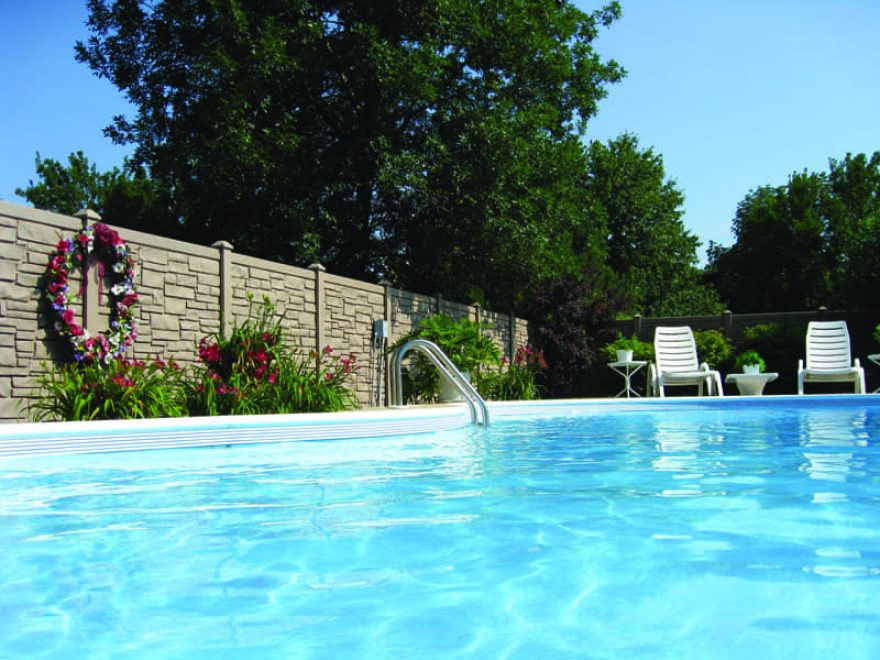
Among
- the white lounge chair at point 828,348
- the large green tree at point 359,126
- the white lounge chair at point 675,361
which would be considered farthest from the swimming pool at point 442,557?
the white lounge chair at point 828,348

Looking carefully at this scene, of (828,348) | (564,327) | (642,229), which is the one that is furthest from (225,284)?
(642,229)

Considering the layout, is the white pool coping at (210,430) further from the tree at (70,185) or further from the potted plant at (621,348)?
the tree at (70,185)

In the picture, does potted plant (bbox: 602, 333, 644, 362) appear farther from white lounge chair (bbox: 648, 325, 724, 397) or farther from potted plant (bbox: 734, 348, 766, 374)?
potted plant (bbox: 734, 348, 766, 374)

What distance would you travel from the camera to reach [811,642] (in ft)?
6.09

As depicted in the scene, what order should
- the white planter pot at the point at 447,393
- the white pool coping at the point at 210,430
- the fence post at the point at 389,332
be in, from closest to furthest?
the white pool coping at the point at 210,430 < the white planter pot at the point at 447,393 < the fence post at the point at 389,332

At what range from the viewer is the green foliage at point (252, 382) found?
7.04 metres

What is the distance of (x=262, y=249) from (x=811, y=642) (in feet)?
42.5

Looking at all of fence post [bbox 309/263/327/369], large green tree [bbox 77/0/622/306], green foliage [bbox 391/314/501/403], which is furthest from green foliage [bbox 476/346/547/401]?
fence post [bbox 309/263/327/369]

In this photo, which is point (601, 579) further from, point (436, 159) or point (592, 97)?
point (592, 97)

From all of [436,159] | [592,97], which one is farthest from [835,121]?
[436,159]

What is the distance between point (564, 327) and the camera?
16.4m

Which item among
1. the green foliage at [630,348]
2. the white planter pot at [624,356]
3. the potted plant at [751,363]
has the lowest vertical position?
the potted plant at [751,363]

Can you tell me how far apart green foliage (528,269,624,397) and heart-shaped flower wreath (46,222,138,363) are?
A: 10.2m

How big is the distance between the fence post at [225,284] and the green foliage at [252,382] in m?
0.41
